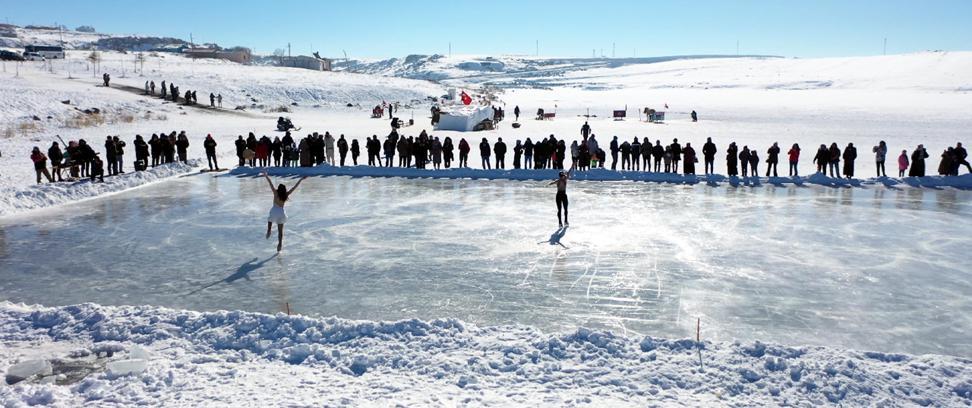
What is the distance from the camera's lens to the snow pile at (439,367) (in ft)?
23.1

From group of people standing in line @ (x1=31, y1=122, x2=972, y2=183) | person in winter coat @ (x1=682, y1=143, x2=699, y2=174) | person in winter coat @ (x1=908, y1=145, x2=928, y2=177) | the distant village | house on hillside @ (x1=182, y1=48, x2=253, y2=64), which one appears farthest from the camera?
house on hillside @ (x1=182, y1=48, x2=253, y2=64)

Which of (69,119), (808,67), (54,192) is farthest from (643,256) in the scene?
(808,67)

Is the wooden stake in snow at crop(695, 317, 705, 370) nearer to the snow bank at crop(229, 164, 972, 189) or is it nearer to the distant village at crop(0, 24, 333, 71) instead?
the snow bank at crop(229, 164, 972, 189)

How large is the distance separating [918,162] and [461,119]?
23580mm

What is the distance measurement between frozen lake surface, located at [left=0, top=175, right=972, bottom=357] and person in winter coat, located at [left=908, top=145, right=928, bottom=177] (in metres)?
2.07

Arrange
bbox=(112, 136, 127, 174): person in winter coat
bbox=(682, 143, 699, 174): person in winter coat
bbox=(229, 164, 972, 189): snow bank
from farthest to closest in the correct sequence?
bbox=(682, 143, 699, 174): person in winter coat, bbox=(112, 136, 127, 174): person in winter coat, bbox=(229, 164, 972, 189): snow bank

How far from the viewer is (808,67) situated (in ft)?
475

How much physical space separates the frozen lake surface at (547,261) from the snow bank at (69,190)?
2.48 ft

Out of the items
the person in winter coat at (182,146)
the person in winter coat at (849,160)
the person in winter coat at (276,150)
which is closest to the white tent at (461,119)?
the person in winter coat at (276,150)

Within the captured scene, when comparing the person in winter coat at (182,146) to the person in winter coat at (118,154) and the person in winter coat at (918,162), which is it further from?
the person in winter coat at (918,162)

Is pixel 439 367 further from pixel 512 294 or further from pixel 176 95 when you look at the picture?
pixel 176 95

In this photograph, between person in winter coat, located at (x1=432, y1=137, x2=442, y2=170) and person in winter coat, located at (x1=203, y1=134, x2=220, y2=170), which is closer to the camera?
person in winter coat, located at (x1=203, y1=134, x2=220, y2=170)

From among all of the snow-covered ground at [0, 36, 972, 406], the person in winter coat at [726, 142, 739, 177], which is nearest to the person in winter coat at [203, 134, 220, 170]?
the snow-covered ground at [0, 36, 972, 406]

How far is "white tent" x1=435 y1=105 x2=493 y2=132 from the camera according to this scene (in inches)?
1529
